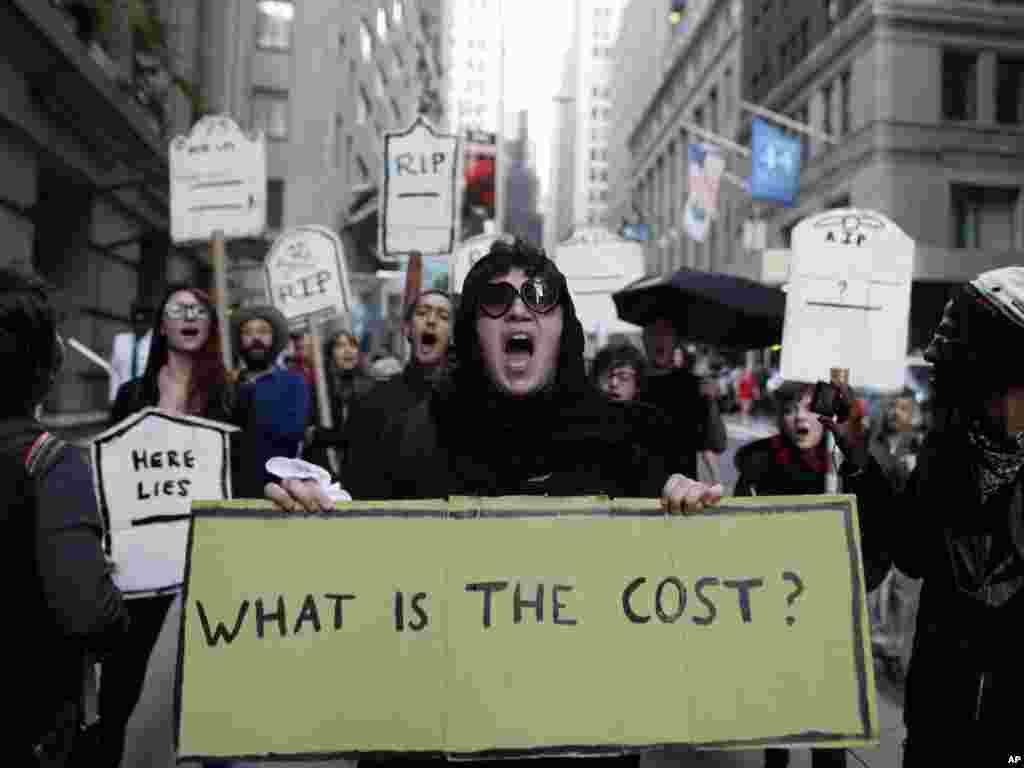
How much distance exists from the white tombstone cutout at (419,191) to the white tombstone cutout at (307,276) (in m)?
0.74

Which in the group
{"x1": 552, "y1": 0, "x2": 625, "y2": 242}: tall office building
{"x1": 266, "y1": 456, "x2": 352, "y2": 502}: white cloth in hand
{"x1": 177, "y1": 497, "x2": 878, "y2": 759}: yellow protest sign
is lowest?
{"x1": 177, "y1": 497, "x2": 878, "y2": 759}: yellow protest sign

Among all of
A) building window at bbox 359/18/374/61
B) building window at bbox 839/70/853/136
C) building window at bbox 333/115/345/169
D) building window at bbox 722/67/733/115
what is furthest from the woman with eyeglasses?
building window at bbox 722/67/733/115

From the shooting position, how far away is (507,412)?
2.00m

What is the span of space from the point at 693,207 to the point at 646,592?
71.0 feet

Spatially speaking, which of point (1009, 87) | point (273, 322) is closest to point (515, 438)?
point (273, 322)

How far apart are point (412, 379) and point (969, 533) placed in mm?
2384

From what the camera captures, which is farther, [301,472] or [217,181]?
[217,181]

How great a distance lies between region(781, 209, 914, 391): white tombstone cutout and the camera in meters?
3.47

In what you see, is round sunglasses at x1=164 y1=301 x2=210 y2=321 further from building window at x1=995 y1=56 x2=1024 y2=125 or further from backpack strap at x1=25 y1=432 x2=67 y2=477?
building window at x1=995 y1=56 x2=1024 y2=125

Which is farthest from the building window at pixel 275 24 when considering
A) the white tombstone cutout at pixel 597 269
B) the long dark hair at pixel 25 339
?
the long dark hair at pixel 25 339

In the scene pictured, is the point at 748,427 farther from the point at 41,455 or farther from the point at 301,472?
the point at 41,455

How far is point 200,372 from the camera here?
3523 mm

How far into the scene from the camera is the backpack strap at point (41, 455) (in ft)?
5.85

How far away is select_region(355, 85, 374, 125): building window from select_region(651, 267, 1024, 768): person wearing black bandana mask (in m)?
34.6
